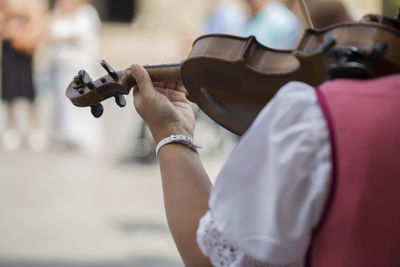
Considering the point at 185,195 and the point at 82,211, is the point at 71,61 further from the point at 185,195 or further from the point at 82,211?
the point at 185,195

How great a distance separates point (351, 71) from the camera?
117cm

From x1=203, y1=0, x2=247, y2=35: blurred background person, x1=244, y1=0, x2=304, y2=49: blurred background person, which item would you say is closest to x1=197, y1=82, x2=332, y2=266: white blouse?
x1=244, y1=0, x2=304, y2=49: blurred background person

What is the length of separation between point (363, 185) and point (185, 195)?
0.40 meters

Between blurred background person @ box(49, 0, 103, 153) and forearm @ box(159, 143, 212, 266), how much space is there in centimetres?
691

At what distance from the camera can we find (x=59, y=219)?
16.9 ft

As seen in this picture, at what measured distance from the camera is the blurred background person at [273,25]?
4262 millimetres

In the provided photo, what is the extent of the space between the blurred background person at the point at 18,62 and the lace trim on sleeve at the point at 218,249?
739cm

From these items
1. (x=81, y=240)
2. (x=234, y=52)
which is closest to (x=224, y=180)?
(x=234, y=52)

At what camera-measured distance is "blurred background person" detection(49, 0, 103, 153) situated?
8.20 metres

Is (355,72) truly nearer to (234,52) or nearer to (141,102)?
(234,52)

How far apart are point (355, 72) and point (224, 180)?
0.25m

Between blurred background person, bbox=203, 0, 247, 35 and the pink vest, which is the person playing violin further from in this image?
blurred background person, bbox=203, 0, 247, 35

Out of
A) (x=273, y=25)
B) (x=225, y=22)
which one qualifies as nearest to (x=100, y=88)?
(x=273, y=25)

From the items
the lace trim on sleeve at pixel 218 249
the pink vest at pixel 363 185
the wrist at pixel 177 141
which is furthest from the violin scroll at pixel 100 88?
the pink vest at pixel 363 185
